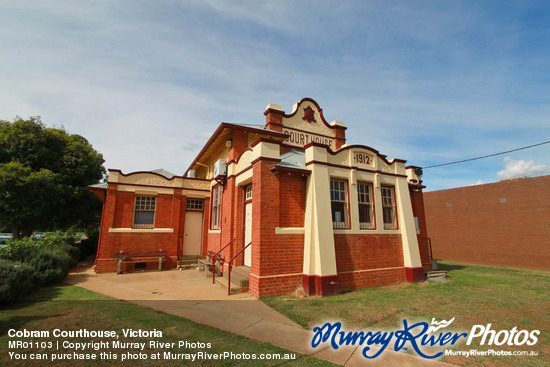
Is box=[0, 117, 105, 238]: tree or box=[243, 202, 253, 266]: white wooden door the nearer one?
box=[243, 202, 253, 266]: white wooden door

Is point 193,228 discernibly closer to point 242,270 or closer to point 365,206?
point 242,270

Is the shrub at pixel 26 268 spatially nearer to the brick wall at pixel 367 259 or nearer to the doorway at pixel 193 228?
the doorway at pixel 193 228

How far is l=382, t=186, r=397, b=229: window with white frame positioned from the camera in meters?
10.0

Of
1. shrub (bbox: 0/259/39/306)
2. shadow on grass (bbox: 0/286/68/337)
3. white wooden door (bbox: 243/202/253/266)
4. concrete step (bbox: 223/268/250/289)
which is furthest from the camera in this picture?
white wooden door (bbox: 243/202/253/266)

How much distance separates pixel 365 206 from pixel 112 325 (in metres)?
8.24

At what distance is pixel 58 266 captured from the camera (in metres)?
9.85

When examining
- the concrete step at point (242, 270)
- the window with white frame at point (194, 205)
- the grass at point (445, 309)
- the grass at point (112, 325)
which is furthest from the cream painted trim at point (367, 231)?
the window with white frame at point (194, 205)

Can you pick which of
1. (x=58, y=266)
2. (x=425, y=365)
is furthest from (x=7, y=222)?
(x=425, y=365)

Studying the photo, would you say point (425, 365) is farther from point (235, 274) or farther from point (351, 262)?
point (235, 274)

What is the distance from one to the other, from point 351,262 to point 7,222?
21.0 m

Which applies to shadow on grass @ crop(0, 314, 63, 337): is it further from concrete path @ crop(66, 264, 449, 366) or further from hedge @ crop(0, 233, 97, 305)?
concrete path @ crop(66, 264, 449, 366)

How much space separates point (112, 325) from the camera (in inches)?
194

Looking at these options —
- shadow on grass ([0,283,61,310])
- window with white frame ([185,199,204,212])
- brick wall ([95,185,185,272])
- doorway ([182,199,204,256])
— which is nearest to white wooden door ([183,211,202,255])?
doorway ([182,199,204,256])

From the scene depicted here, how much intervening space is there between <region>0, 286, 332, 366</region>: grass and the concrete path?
Result: 1.09 ft
